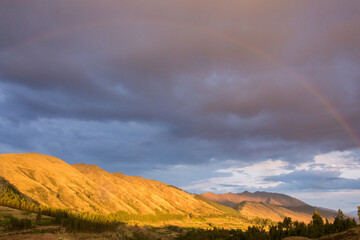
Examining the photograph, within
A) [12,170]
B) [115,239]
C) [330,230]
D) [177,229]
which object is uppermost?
[12,170]

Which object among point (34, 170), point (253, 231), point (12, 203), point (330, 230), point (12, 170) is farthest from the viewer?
point (34, 170)

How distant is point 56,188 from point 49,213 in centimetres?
10385

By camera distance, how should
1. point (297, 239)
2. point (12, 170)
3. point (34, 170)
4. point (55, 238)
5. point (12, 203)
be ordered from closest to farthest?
point (297, 239), point (55, 238), point (12, 203), point (12, 170), point (34, 170)

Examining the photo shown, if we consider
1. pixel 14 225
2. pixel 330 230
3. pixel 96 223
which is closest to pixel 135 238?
pixel 96 223

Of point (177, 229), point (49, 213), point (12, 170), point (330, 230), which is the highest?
point (12, 170)

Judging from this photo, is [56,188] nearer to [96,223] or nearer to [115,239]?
[96,223]

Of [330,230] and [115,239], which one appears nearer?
[330,230]

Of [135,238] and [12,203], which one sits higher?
[12,203]

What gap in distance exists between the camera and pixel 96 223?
334ft

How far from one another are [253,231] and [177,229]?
165 metres

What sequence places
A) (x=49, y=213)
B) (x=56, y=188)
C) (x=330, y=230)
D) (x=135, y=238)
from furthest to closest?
(x=56, y=188)
(x=135, y=238)
(x=49, y=213)
(x=330, y=230)

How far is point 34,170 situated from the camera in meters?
196

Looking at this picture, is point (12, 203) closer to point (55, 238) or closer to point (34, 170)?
point (55, 238)

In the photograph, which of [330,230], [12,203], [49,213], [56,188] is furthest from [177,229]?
[330,230]
